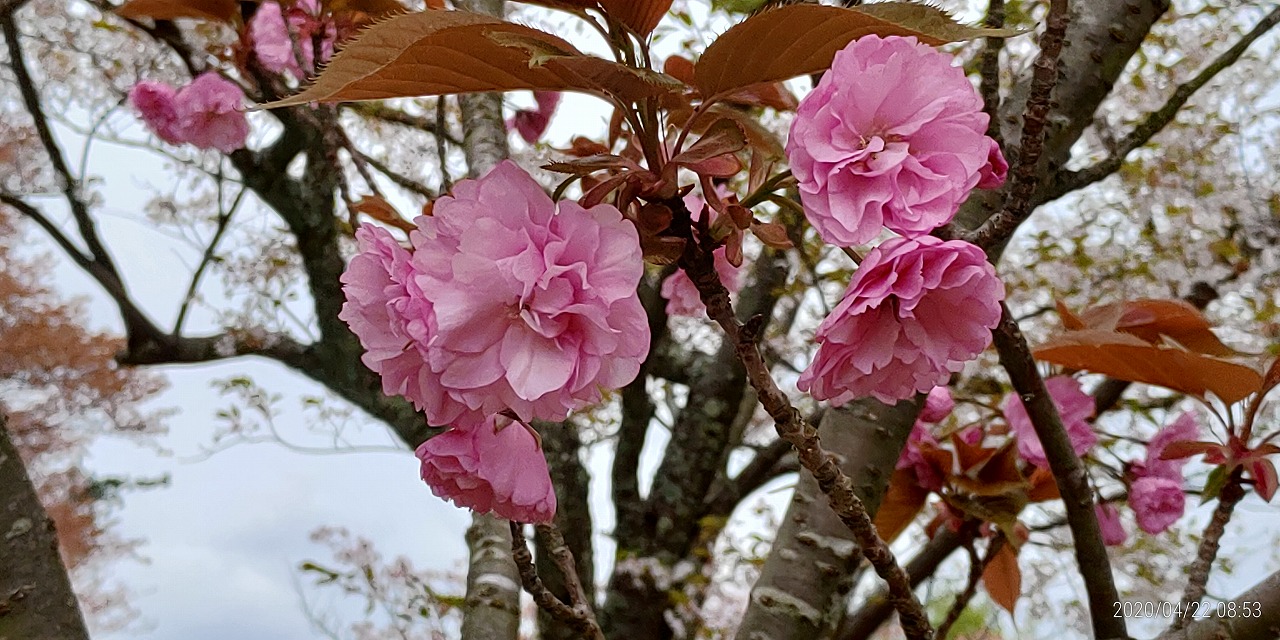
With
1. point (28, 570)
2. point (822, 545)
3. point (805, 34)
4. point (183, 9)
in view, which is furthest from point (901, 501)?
point (183, 9)

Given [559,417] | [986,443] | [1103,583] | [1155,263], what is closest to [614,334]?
[559,417]

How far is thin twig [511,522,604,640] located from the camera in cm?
51

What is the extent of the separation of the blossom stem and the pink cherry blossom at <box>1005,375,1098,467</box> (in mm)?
355

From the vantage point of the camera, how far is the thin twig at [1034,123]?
40 centimetres

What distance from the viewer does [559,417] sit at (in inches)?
12.4

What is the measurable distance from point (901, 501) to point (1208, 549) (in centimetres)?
27

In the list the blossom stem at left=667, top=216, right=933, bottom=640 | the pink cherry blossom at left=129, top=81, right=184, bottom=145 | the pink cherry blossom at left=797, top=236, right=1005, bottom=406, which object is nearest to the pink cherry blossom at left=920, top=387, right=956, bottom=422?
the blossom stem at left=667, top=216, right=933, bottom=640

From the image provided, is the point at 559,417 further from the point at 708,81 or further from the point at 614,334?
the point at 708,81

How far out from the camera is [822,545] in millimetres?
713

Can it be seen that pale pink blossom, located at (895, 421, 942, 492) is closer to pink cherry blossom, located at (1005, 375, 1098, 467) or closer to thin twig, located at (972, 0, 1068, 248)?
pink cherry blossom, located at (1005, 375, 1098, 467)

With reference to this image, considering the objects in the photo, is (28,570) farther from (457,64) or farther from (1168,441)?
(1168,441)

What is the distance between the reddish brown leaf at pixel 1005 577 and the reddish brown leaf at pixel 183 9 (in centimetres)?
104

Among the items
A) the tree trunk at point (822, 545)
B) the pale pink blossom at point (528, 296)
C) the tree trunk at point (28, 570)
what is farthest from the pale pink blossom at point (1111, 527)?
the tree trunk at point (28, 570)

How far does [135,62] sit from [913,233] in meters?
2.49
